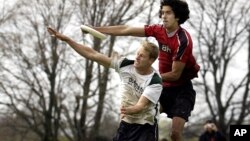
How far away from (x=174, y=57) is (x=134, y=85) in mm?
874

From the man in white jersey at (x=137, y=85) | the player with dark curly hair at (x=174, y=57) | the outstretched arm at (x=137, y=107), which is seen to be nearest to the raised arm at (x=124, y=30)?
the player with dark curly hair at (x=174, y=57)

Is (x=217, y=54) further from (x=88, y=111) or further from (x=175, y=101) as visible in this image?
(x=175, y=101)

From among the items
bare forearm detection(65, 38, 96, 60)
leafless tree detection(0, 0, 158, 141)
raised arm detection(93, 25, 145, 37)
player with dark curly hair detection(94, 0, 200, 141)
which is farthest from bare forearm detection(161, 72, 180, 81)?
leafless tree detection(0, 0, 158, 141)

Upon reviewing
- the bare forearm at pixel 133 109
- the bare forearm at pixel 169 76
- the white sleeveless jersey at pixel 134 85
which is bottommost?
the bare forearm at pixel 133 109

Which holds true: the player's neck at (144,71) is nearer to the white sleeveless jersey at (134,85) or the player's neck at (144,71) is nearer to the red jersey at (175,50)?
the white sleeveless jersey at (134,85)

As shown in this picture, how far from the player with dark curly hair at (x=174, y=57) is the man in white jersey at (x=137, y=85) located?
2.43 ft

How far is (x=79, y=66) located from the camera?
2505 centimetres

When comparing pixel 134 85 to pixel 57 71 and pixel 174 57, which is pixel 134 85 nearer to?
pixel 174 57

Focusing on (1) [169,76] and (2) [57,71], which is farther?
(2) [57,71]

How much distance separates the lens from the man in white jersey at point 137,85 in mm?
5793

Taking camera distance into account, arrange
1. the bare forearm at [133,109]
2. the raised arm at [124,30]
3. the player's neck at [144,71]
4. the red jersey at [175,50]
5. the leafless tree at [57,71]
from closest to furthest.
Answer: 1. the bare forearm at [133,109]
2. the player's neck at [144,71]
3. the red jersey at [175,50]
4. the raised arm at [124,30]
5. the leafless tree at [57,71]

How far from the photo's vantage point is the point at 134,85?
19.3ft

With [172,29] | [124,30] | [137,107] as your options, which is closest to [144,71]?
[137,107]

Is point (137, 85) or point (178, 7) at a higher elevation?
point (178, 7)
